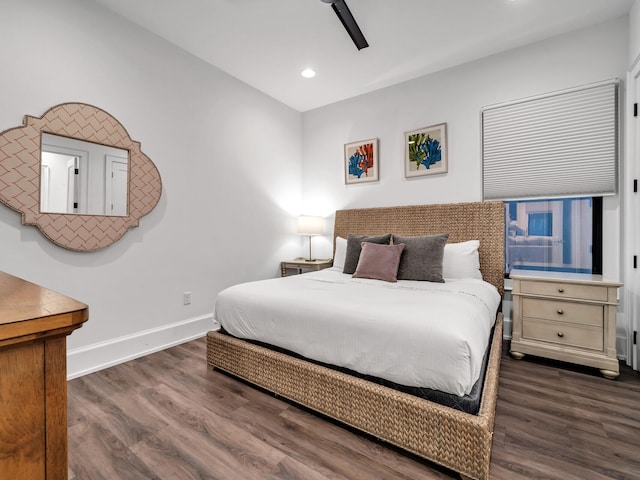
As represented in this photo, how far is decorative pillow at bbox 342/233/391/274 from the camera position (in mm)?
3139

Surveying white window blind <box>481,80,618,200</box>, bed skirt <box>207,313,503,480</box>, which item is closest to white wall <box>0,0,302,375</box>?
bed skirt <box>207,313,503,480</box>

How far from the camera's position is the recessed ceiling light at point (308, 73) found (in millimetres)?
3395

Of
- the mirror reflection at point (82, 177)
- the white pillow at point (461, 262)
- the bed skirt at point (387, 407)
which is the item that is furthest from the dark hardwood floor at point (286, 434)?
the mirror reflection at point (82, 177)

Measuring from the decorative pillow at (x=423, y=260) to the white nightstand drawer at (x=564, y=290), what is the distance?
0.68 metres

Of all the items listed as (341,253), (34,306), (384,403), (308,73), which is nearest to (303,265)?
(341,253)

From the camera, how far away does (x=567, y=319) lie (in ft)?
7.97

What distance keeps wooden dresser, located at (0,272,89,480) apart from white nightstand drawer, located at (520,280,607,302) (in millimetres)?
2917

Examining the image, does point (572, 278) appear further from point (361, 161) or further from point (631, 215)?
point (361, 161)

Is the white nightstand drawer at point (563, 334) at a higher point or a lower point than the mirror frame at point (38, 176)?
lower

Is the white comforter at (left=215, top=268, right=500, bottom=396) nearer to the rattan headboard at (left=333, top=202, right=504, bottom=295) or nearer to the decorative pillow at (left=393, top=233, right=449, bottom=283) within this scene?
the decorative pillow at (left=393, top=233, right=449, bottom=283)

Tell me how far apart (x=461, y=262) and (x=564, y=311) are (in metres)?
0.82

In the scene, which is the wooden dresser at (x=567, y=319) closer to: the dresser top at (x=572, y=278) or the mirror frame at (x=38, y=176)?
the dresser top at (x=572, y=278)

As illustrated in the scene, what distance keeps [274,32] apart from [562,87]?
260 centimetres

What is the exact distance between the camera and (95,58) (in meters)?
2.44
